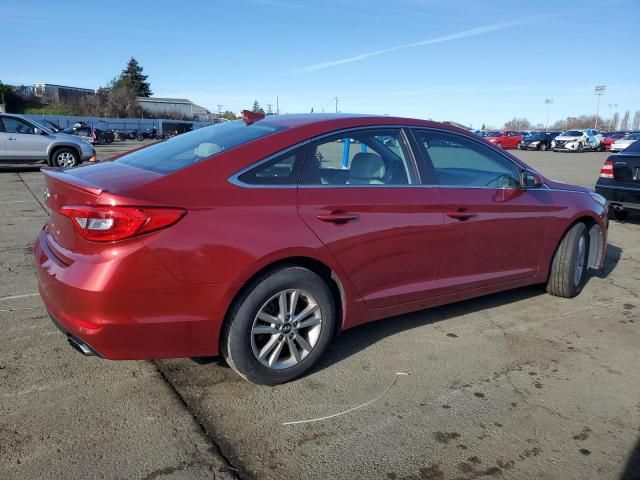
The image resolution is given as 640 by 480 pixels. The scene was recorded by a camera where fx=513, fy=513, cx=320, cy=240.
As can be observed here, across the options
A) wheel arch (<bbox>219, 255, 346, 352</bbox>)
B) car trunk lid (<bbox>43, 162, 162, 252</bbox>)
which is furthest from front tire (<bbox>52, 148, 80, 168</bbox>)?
wheel arch (<bbox>219, 255, 346, 352</bbox>)

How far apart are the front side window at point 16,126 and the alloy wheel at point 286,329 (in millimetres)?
14126

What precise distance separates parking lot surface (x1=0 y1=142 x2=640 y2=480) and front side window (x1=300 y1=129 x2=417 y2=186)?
1219 mm

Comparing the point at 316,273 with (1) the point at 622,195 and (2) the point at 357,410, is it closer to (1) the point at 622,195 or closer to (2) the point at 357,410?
(2) the point at 357,410

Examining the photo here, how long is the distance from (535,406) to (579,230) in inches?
94.4

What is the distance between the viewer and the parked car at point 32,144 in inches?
553

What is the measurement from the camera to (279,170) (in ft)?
10.0

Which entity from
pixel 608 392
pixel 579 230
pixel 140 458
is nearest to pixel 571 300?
pixel 579 230

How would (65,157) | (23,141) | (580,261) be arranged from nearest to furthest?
(580,261) → (23,141) → (65,157)

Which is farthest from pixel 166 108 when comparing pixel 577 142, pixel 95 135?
pixel 577 142

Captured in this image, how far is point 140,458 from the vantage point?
94.8 inches

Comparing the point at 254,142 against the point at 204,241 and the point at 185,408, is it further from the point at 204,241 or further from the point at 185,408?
the point at 185,408

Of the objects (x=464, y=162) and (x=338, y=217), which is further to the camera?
(x=464, y=162)

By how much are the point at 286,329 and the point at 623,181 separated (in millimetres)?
7634

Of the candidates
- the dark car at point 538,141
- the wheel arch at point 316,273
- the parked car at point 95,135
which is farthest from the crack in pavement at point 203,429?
the dark car at point 538,141
